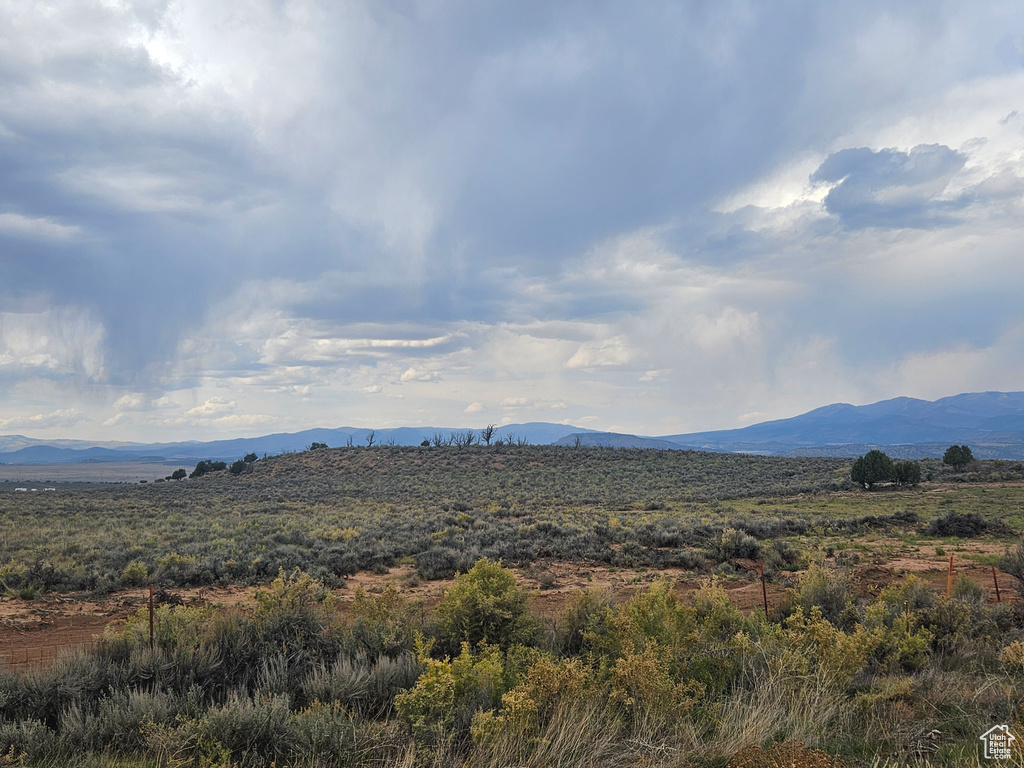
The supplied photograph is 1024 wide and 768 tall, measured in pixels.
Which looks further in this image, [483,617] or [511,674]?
[483,617]

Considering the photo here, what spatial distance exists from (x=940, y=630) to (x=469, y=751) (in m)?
7.54

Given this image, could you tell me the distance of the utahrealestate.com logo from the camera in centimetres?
431

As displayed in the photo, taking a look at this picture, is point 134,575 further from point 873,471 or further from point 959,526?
point 873,471

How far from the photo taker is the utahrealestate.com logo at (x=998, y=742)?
4.31 metres

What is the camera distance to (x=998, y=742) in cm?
458

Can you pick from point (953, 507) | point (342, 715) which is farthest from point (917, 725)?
point (953, 507)

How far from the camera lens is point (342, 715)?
201 inches

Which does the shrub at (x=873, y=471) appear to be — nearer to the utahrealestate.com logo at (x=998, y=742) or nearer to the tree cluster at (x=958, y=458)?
the tree cluster at (x=958, y=458)

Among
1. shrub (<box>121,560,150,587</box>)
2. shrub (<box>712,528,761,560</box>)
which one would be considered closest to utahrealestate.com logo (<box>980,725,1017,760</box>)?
shrub (<box>712,528,761,560</box>)

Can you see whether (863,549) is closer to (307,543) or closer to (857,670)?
(857,670)

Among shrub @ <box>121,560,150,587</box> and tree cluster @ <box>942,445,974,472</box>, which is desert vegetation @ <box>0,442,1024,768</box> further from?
tree cluster @ <box>942,445,974,472</box>

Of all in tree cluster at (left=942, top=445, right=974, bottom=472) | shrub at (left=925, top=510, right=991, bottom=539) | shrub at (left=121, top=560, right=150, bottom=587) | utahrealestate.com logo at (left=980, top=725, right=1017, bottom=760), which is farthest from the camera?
tree cluster at (left=942, top=445, right=974, bottom=472)

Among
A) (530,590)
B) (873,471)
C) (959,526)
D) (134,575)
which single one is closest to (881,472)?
(873,471)

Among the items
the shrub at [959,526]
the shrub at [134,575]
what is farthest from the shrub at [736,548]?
the shrub at [134,575]
